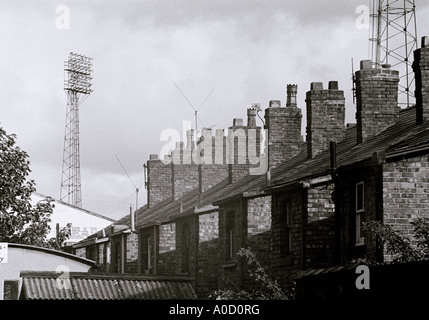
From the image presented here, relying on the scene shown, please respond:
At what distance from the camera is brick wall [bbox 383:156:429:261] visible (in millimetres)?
24719

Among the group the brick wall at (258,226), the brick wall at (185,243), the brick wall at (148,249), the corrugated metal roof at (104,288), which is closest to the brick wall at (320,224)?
the brick wall at (258,226)

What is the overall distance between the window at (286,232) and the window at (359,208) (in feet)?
12.1

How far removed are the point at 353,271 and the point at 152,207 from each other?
30603 mm

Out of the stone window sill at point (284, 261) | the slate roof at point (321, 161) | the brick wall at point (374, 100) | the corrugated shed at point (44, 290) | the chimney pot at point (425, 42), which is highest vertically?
the chimney pot at point (425, 42)

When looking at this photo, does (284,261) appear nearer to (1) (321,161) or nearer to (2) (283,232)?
(2) (283,232)

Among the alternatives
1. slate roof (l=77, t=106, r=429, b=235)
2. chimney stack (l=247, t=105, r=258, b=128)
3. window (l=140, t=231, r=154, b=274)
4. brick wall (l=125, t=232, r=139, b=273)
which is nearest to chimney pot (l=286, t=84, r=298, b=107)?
slate roof (l=77, t=106, r=429, b=235)

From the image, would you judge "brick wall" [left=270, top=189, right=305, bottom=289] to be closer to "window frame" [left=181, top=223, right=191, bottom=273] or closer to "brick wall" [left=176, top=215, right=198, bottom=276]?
"brick wall" [left=176, top=215, right=198, bottom=276]

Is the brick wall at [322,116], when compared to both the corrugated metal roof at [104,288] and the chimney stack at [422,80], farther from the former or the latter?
the corrugated metal roof at [104,288]

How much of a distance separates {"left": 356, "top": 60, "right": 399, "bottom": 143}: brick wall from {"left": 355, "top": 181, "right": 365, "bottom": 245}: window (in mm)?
4851

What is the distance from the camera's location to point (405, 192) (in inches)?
978

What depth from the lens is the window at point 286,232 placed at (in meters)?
29.9

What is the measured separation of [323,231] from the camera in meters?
28.3

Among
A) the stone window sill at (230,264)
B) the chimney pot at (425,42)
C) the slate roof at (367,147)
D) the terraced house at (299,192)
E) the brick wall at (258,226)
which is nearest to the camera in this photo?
the terraced house at (299,192)
